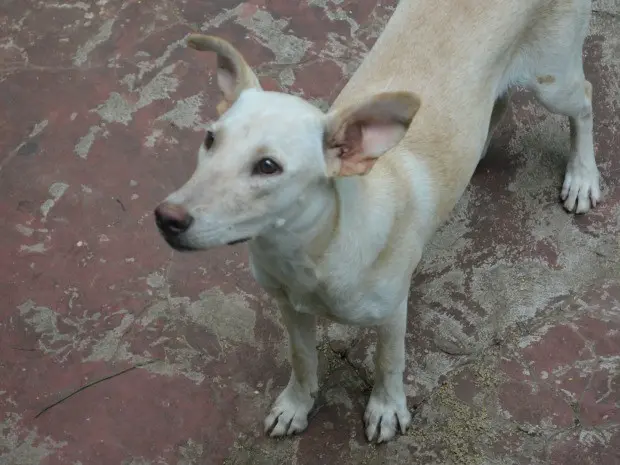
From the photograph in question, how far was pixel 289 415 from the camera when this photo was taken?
3373mm

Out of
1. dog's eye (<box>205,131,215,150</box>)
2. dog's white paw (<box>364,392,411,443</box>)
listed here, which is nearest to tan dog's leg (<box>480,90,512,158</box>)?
dog's white paw (<box>364,392,411,443</box>)

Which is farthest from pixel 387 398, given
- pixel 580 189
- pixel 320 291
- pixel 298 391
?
pixel 580 189

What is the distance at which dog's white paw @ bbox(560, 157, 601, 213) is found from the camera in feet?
13.4

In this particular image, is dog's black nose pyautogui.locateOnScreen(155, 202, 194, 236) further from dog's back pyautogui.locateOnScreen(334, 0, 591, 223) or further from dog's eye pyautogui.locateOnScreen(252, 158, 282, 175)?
dog's back pyautogui.locateOnScreen(334, 0, 591, 223)

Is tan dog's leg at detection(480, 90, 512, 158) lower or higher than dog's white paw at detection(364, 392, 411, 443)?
higher

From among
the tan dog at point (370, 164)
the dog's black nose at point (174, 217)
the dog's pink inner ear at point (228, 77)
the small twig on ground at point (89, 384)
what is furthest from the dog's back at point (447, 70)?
the small twig on ground at point (89, 384)

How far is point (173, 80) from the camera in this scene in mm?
4598

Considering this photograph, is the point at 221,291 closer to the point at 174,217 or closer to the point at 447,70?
the point at 447,70

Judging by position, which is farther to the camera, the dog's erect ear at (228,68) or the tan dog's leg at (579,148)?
the tan dog's leg at (579,148)

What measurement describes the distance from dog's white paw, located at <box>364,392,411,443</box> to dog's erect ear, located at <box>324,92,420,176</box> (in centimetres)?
130

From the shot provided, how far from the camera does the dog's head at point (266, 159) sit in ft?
7.30

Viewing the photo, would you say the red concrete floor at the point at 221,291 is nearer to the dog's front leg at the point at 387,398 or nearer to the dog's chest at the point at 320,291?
the dog's front leg at the point at 387,398

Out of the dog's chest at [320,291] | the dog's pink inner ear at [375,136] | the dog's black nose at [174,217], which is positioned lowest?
the dog's chest at [320,291]

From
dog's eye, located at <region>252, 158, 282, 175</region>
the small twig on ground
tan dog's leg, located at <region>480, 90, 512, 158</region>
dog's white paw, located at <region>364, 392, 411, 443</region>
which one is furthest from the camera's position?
tan dog's leg, located at <region>480, 90, 512, 158</region>
